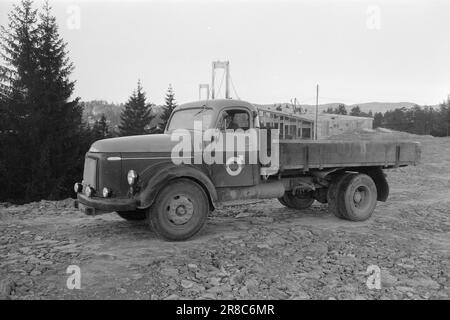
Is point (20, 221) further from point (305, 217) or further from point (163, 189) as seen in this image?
point (305, 217)

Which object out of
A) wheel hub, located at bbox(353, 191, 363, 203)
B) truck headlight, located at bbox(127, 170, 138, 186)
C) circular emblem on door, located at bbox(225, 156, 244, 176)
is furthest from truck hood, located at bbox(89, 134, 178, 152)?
wheel hub, located at bbox(353, 191, 363, 203)

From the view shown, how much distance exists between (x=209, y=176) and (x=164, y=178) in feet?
2.97

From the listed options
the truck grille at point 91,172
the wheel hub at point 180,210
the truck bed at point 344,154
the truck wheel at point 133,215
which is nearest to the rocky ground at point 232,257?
the truck wheel at point 133,215

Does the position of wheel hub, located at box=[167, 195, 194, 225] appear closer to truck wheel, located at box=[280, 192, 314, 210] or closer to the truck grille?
the truck grille

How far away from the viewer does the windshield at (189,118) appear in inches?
245

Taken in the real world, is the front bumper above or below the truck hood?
below

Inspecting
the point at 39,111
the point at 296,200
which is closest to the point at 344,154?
the point at 296,200

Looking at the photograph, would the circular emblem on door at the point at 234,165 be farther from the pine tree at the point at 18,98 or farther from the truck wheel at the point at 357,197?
the pine tree at the point at 18,98

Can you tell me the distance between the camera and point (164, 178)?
17.4ft

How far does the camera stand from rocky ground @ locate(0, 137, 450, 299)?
4.01 meters

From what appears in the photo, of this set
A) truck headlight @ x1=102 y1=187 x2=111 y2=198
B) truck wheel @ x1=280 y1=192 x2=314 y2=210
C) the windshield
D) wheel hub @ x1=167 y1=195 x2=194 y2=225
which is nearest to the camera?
truck headlight @ x1=102 y1=187 x2=111 y2=198
